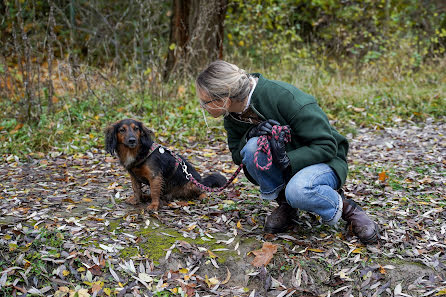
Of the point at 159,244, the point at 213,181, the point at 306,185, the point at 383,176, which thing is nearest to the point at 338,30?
the point at 383,176

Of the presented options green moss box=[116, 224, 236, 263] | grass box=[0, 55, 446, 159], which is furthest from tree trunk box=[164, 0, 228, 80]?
green moss box=[116, 224, 236, 263]

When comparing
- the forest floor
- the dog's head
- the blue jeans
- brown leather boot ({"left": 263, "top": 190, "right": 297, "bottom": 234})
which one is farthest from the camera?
the dog's head

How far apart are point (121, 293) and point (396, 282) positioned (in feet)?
6.28

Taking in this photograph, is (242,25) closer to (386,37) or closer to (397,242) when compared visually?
(386,37)

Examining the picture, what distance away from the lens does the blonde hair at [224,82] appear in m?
2.98

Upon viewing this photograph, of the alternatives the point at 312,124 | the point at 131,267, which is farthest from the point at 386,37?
the point at 131,267

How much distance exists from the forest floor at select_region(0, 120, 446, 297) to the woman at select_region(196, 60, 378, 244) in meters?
0.32

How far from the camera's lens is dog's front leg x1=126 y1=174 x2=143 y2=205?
392 cm

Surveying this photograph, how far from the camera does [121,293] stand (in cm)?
278

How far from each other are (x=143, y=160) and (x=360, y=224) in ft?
6.24

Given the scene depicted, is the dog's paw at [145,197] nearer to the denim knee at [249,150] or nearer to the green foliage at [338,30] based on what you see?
the denim knee at [249,150]

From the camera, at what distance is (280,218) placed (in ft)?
11.1

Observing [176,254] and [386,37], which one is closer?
[176,254]

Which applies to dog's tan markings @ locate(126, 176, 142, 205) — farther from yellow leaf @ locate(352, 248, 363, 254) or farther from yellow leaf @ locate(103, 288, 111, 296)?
yellow leaf @ locate(352, 248, 363, 254)
